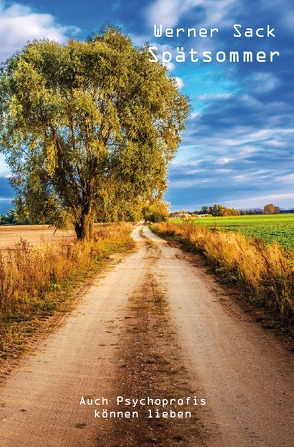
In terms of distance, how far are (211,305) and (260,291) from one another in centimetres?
154

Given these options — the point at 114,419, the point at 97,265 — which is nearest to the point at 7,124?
the point at 97,265

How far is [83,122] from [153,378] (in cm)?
1803

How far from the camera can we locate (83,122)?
65.7 ft

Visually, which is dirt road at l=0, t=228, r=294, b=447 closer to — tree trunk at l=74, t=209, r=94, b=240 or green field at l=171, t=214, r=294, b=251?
green field at l=171, t=214, r=294, b=251

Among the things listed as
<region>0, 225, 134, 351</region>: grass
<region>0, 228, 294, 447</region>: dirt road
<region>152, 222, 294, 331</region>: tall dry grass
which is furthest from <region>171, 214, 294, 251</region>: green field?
<region>0, 225, 134, 351</region>: grass

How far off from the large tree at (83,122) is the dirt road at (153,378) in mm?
12935

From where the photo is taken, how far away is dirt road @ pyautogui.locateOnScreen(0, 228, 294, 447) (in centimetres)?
343

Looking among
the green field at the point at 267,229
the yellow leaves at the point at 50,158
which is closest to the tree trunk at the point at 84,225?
the yellow leaves at the point at 50,158

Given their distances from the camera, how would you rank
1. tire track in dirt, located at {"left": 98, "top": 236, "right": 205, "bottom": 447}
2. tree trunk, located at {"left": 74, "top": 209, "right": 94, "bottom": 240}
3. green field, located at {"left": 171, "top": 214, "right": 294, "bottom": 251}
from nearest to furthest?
tire track in dirt, located at {"left": 98, "top": 236, "right": 205, "bottom": 447} < tree trunk, located at {"left": 74, "top": 209, "right": 94, "bottom": 240} < green field, located at {"left": 171, "top": 214, "right": 294, "bottom": 251}

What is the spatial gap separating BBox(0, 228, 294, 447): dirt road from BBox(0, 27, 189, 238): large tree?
12.9m

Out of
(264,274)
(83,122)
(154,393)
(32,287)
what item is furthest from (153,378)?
(83,122)

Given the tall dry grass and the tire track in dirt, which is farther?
the tall dry grass

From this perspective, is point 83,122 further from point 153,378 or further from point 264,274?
point 153,378

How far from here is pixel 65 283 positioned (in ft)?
38.0
